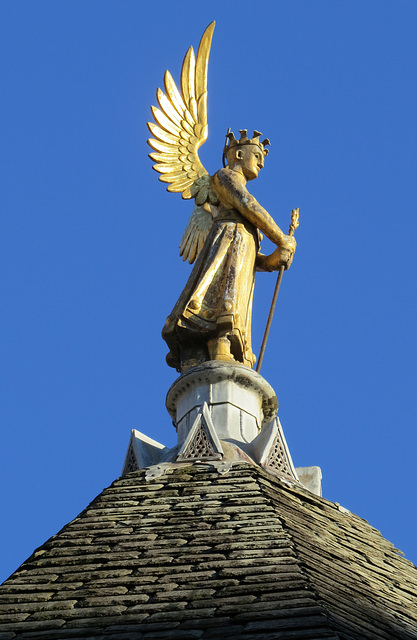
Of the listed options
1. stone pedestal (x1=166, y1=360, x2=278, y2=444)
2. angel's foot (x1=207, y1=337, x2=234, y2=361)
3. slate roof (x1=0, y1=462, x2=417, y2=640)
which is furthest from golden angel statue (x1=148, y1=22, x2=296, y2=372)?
slate roof (x1=0, y1=462, x2=417, y2=640)

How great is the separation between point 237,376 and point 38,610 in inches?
232

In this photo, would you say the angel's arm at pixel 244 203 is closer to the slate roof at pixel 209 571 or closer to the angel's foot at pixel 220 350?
the angel's foot at pixel 220 350

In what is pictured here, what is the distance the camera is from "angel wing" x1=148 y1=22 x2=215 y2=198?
20.5 m

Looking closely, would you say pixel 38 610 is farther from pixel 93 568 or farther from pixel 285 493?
pixel 285 493

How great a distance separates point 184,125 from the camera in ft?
68.7

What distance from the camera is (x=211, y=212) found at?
2039 centimetres

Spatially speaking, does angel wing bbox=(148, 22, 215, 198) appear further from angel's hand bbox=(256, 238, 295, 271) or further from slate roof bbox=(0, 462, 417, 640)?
slate roof bbox=(0, 462, 417, 640)

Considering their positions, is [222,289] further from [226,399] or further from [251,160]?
[251,160]

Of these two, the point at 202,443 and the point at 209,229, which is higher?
the point at 209,229

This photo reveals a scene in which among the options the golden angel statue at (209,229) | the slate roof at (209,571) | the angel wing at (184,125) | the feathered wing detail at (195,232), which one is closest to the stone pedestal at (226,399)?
the golden angel statue at (209,229)

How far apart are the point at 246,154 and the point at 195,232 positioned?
1366 millimetres

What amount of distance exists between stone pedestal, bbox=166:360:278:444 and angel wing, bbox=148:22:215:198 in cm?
333

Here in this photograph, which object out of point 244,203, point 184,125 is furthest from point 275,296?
point 184,125

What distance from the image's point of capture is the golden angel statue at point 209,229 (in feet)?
60.2
